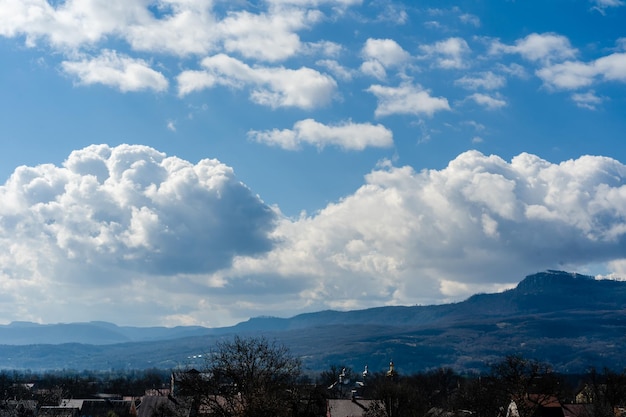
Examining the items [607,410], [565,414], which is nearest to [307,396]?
[607,410]

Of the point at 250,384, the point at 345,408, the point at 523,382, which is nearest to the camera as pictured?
the point at 250,384

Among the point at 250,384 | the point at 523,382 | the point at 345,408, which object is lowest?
the point at 345,408

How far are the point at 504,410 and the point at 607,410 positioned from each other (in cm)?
1094

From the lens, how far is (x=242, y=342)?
5616 cm

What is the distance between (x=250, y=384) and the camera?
163 feet

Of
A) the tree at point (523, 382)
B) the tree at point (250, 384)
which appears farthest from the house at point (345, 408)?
the tree at point (250, 384)

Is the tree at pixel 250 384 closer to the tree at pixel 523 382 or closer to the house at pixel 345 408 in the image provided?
the tree at pixel 523 382

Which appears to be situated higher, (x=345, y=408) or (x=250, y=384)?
(x=250, y=384)

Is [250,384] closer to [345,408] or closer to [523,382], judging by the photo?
[523,382]

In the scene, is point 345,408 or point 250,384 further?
point 345,408

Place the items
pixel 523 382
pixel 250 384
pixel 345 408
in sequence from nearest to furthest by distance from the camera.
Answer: pixel 250 384 → pixel 523 382 → pixel 345 408

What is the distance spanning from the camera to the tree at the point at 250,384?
4643 centimetres

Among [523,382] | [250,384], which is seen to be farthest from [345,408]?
[250,384]

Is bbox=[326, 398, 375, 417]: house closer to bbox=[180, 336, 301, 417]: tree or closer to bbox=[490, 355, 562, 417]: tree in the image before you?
bbox=[490, 355, 562, 417]: tree
